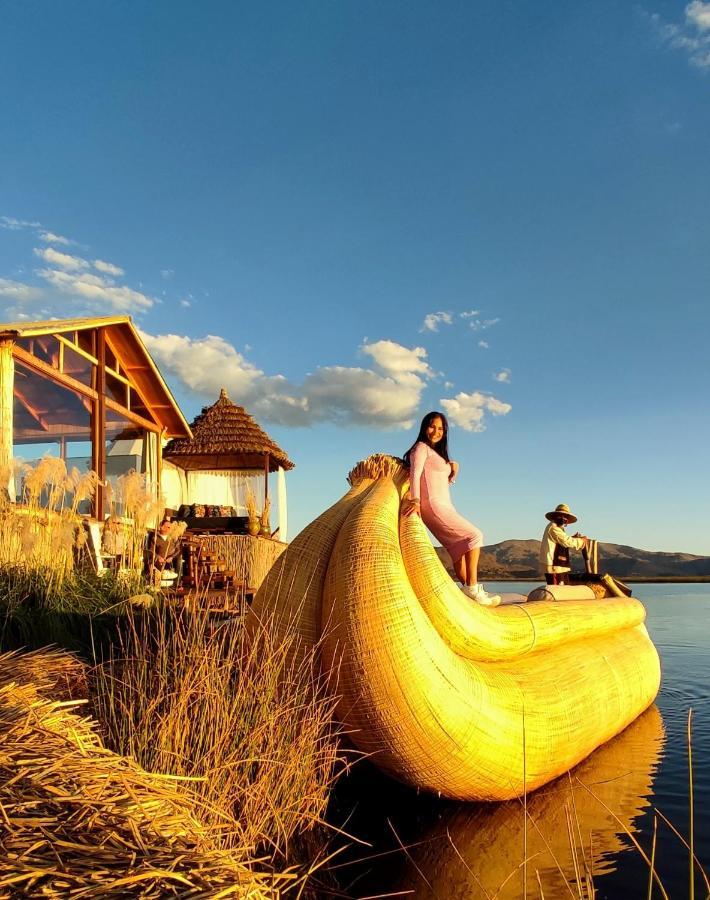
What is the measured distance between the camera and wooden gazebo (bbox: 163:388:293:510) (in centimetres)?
1914

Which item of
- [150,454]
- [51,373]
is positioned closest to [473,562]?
[51,373]

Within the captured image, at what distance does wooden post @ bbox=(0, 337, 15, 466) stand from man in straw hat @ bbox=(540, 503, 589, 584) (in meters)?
7.04

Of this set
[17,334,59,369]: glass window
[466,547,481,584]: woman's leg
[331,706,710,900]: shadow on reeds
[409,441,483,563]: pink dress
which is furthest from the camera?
[17,334,59,369]: glass window

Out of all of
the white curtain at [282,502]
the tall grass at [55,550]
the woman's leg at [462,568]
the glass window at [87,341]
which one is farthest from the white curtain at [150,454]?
the woman's leg at [462,568]

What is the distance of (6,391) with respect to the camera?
987cm

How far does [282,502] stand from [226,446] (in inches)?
127

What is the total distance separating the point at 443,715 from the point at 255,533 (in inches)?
481

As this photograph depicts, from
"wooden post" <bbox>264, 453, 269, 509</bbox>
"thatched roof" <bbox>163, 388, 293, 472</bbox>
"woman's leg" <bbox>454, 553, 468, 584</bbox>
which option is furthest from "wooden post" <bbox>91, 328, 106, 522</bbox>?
"woman's leg" <bbox>454, 553, 468, 584</bbox>

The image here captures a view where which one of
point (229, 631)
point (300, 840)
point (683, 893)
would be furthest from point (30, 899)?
point (683, 893)

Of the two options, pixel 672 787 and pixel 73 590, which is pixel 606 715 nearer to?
pixel 672 787

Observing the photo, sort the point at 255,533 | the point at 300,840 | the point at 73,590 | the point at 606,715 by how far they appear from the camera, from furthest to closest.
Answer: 1. the point at 255,533
2. the point at 73,590
3. the point at 606,715
4. the point at 300,840

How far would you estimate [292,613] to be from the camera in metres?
3.70

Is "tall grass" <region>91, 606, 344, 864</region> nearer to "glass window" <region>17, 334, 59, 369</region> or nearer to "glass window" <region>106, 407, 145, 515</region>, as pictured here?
"glass window" <region>17, 334, 59, 369</region>

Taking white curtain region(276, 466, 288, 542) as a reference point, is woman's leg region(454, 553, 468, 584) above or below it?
below
